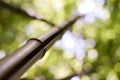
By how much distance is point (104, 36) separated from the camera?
725cm

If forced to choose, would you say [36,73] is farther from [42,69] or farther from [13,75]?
[13,75]

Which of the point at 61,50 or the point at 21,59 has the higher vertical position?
the point at 61,50

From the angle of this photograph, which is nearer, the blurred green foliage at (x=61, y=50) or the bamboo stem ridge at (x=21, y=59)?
the bamboo stem ridge at (x=21, y=59)

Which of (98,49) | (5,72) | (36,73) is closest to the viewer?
(5,72)

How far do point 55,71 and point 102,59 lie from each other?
140 centimetres

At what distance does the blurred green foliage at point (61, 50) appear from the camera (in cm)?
680

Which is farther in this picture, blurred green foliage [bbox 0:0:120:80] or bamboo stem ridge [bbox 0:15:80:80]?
blurred green foliage [bbox 0:0:120:80]

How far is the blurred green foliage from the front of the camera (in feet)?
22.3

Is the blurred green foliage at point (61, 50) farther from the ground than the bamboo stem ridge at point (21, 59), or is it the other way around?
the blurred green foliage at point (61, 50)

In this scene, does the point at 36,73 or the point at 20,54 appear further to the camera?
the point at 36,73

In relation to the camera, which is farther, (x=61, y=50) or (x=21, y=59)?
(x=61, y=50)

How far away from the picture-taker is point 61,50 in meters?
7.51

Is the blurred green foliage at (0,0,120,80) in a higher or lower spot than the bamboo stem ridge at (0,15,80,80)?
higher

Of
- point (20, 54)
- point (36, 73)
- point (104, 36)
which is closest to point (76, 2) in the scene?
point (104, 36)
